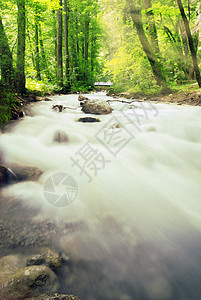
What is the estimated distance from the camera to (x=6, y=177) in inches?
104

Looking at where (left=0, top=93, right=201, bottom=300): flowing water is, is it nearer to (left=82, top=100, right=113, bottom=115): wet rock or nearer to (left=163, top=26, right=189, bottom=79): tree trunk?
(left=82, top=100, right=113, bottom=115): wet rock

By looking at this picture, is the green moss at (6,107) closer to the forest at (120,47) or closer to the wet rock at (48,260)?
the forest at (120,47)

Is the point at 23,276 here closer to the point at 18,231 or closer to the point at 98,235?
the point at 18,231

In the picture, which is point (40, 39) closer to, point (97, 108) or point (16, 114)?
point (97, 108)

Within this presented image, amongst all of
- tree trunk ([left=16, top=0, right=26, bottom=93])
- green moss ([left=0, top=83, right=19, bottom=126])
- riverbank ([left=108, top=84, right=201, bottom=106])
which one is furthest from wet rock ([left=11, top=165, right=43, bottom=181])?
riverbank ([left=108, top=84, right=201, bottom=106])

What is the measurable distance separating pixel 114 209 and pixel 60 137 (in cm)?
248

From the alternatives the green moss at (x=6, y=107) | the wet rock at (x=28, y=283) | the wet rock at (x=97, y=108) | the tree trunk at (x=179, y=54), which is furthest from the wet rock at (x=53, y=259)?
the tree trunk at (x=179, y=54)

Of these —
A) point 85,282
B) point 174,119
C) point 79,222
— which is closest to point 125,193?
point 79,222

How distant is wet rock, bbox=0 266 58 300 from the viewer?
1.35m

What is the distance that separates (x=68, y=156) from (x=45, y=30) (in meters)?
21.8

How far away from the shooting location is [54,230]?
2041 millimetres

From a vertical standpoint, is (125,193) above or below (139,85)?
below

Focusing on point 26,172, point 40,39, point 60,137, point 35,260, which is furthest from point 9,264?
point 40,39

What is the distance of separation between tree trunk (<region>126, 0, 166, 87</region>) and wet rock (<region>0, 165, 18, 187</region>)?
9.59 meters
